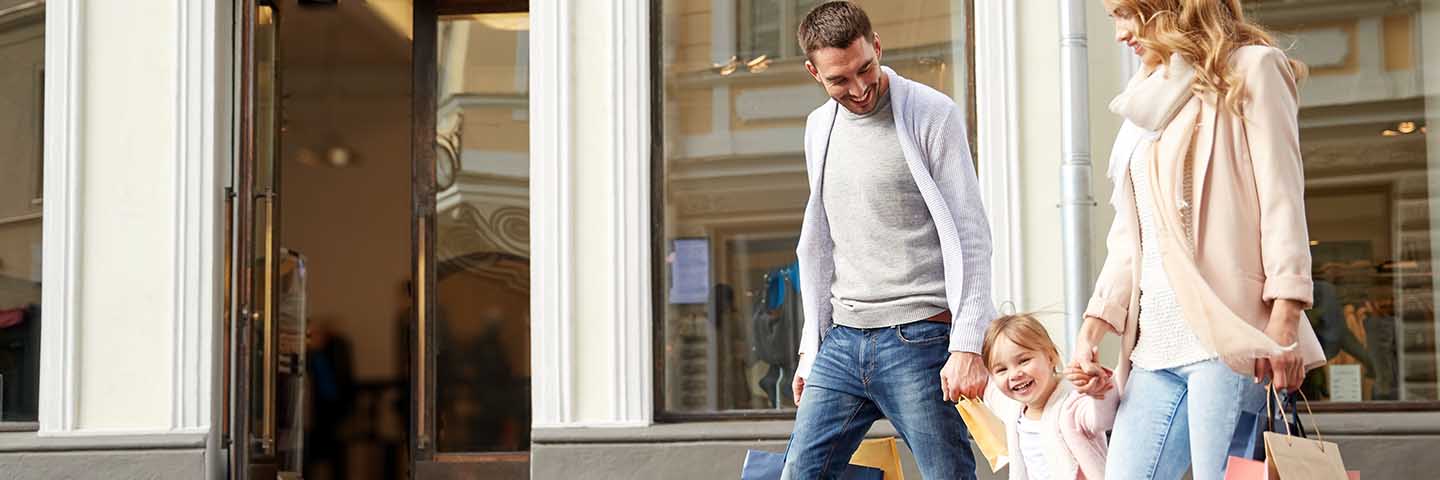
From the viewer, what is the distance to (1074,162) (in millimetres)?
7461

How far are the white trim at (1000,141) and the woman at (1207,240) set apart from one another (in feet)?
12.4

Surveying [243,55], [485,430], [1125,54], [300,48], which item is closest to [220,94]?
[243,55]

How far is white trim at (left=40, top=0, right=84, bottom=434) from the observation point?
8.27 m

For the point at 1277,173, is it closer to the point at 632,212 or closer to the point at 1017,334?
the point at 1017,334

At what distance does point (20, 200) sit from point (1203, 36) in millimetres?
6787

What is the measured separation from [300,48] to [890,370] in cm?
1136

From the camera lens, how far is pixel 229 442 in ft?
27.5

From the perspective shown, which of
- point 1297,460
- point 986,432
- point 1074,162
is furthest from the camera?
point 1074,162

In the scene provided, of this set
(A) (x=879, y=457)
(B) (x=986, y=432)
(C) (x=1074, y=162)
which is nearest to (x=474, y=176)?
(C) (x=1074, y=162)

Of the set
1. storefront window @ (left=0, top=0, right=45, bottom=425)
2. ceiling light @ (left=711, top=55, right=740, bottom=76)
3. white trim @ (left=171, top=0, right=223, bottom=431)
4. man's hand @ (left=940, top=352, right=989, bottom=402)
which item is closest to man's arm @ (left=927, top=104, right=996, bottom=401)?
man's hand @ (left=940, top=352, right=989, bottom=402)

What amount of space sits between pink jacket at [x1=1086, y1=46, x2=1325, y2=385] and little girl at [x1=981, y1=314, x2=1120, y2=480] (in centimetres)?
91

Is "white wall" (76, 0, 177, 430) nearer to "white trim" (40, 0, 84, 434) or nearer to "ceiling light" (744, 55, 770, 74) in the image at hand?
"white trim" (40, 0, 84, 434)

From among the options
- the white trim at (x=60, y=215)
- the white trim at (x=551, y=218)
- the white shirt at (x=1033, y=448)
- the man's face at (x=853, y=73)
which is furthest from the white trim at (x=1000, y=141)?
the white trim at (x=60, y=215)

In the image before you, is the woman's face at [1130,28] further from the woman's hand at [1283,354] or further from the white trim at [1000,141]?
the white trim at [1000,141]
